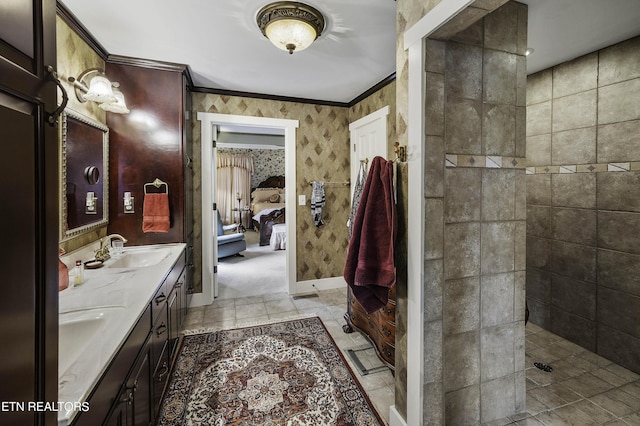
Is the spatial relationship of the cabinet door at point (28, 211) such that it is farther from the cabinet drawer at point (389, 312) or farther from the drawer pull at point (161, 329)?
the cabinet drawer at point (389, 312)

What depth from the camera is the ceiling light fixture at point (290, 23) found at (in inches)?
73.4

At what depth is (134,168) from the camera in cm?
261

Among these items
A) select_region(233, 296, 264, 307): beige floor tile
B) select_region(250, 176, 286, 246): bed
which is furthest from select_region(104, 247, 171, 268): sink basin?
select_region(250, 176, 286, 246): bed

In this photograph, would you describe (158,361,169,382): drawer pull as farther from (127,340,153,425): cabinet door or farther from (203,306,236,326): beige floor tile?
(203,306,236,326): beige floor tile

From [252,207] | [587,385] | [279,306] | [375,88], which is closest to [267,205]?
[252,207]

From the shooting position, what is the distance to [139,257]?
237 centimetres

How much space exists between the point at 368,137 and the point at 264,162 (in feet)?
19.1

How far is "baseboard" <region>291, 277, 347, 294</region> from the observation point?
12.5 feet

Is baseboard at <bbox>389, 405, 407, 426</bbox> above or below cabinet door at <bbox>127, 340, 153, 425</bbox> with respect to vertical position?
below

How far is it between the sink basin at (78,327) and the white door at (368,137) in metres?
2.41

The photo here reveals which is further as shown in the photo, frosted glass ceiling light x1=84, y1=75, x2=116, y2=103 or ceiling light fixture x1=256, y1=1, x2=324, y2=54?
frosted glass ceiling light x1=84, y1=75, x2=116, y2=103

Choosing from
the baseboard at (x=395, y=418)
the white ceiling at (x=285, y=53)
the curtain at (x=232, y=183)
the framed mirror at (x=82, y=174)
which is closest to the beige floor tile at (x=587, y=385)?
the baseboard at (x=395, y=418)

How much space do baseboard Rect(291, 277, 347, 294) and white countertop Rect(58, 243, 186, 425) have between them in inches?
77.4
